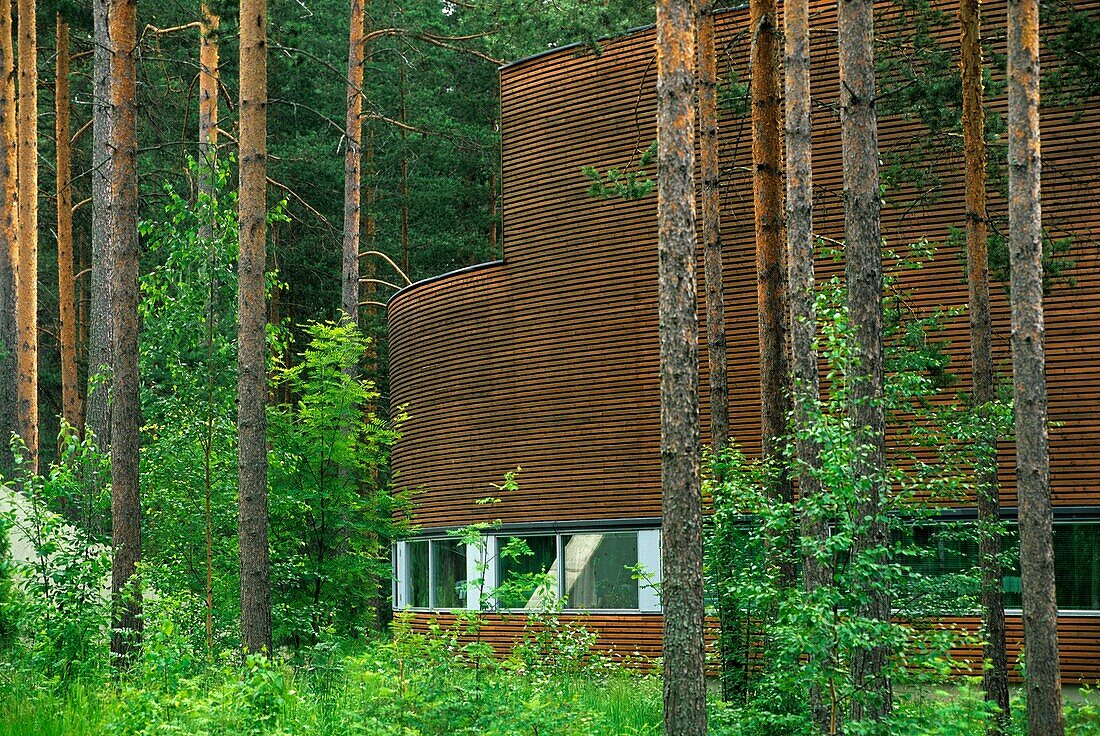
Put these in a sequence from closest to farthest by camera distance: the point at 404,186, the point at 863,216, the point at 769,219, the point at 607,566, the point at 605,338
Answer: the point at 863,216 → the point at 769,219 → the point at 607,566 → the point at 605,338 → the point at 404,186

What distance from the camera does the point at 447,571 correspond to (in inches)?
771

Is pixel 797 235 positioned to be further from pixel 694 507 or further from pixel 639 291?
pixel 639 291

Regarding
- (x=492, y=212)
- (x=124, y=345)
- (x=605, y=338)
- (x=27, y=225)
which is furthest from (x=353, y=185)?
(x=124, y=345)

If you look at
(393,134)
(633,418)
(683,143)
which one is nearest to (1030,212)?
(683,143)

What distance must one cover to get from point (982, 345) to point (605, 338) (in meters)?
6.73

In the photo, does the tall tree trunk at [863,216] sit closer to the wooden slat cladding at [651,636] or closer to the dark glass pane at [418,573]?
the wooden slat cladding at [651,636]

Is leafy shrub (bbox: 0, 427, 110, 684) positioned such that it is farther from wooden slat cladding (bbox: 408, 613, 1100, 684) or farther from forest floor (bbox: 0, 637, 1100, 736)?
wooden slat cladding (bbox: 408, 613, 1100, 684)

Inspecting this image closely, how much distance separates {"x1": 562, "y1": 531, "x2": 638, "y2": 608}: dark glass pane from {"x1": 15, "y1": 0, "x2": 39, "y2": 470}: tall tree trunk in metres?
9.69

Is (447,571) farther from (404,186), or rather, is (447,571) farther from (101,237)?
(404,186)

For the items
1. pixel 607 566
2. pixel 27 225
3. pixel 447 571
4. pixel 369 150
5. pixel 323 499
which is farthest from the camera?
pixel 369 150

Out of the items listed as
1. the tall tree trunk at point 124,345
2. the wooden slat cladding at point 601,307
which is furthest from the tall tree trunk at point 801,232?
the tall tree trunk at point 124,345

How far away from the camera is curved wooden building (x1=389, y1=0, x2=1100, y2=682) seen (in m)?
15.2

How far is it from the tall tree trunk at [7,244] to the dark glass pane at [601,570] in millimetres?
9574

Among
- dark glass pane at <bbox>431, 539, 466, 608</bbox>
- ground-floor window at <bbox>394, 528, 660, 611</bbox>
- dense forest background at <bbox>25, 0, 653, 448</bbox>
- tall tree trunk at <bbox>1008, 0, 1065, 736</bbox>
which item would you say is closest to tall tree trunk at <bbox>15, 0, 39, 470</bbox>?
dense forest background at <bbox>25, 0, 653, 448</bbox>
